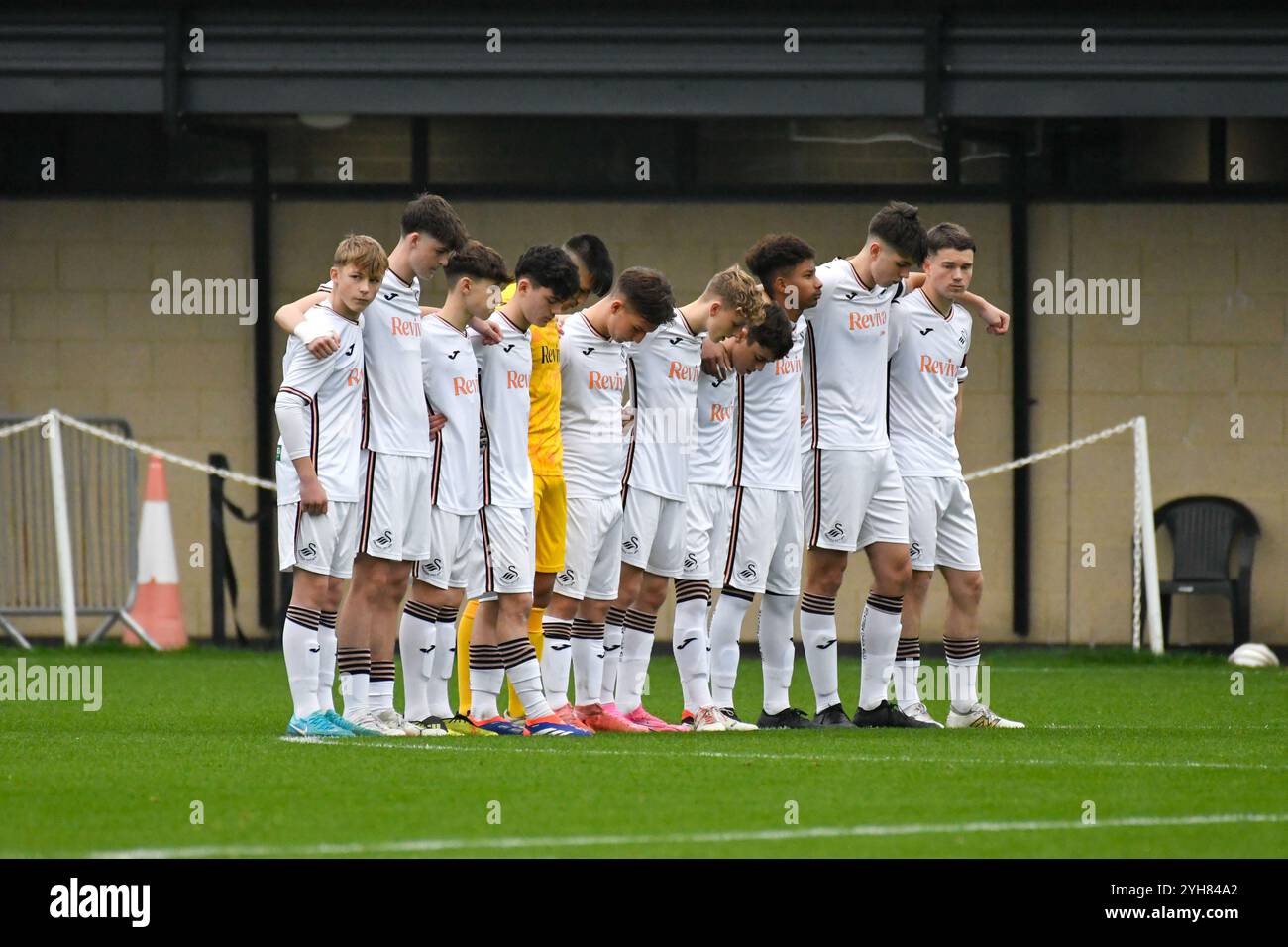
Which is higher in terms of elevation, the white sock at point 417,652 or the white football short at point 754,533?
the white football short at point 754,533

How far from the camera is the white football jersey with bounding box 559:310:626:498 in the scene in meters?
9.23

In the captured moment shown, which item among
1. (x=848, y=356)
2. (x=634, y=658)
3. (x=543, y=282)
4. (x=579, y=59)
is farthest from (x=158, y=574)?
(x=848, y=356)

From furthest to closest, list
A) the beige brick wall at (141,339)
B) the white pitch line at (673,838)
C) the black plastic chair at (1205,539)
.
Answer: the beige brick wall at (141,339) → the black plastic chair at (1205,539) → the white pitch line at (673,838)

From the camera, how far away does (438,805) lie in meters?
6.49

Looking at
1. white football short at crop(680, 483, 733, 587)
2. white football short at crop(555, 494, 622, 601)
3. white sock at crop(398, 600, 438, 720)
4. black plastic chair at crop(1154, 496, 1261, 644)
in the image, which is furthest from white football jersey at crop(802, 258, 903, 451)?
black plastic chair at crop(1154, 496, 1261, 644)

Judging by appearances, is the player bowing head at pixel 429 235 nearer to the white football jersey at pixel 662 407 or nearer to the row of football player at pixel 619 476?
the row of football player at pixel 619 476

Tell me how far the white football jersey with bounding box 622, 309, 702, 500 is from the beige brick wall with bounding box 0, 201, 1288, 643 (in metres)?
6.53

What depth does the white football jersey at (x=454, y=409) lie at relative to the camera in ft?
29.5

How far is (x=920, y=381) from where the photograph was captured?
9.80m

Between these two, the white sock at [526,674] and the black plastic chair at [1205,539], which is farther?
the black plastic chair at [1205,539]

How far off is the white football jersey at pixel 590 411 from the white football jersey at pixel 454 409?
1.48 ft

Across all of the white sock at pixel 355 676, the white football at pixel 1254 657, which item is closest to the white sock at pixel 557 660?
the white sock at pixel 355 676

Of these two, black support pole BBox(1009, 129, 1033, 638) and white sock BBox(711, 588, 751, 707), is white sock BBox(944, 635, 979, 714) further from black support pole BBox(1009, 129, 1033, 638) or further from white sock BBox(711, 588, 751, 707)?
black support pole BBox(1009, 129, 1033, 638)
